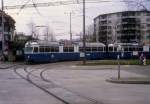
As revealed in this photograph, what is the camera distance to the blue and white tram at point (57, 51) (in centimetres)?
6206

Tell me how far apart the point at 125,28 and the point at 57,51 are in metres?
98.3

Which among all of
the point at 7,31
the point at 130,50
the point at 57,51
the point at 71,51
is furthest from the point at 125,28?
the point at 57,51

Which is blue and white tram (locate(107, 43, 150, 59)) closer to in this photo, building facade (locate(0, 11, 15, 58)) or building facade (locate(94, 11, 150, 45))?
building facade (locate(0, 11, 15, 58))

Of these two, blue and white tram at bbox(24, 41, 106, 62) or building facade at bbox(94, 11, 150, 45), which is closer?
blue and white tram at bbox(24, 41, 106, 62)

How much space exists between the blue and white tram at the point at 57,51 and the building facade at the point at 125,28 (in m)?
70.6

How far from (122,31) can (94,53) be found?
3582 inches

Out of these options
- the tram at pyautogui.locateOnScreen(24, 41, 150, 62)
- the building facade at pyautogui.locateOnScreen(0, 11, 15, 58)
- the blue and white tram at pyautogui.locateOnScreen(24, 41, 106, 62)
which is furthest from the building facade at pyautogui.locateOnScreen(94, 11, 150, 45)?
the blue and white tram at pyautogui.locateOnScreen(24, 41, 106, 62)

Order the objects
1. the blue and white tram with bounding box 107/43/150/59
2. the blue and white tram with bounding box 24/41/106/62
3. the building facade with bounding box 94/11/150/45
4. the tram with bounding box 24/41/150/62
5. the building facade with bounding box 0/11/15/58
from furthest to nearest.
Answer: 1. the building facade with bounding box 94/11/150/45
2. the blue and white tram with bounding box 107/43/150/59
3. the building facade with bounding box 0/11/15/58
4. the tram with bounding box 24/41/150/62
5. the blue and white tram with bounding box 24/41/106/62

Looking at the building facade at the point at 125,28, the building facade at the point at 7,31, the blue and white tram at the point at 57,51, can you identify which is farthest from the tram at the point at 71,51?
the building facade at the point at 125,28

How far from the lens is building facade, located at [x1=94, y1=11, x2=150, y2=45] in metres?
152

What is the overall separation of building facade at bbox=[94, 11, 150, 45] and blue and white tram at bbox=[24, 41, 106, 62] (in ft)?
232

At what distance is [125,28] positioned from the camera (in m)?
162

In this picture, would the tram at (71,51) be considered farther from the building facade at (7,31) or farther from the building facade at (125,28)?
the building facade at (125,28)

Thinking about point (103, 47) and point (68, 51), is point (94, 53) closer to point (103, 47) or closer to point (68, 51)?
point (103, 47)
